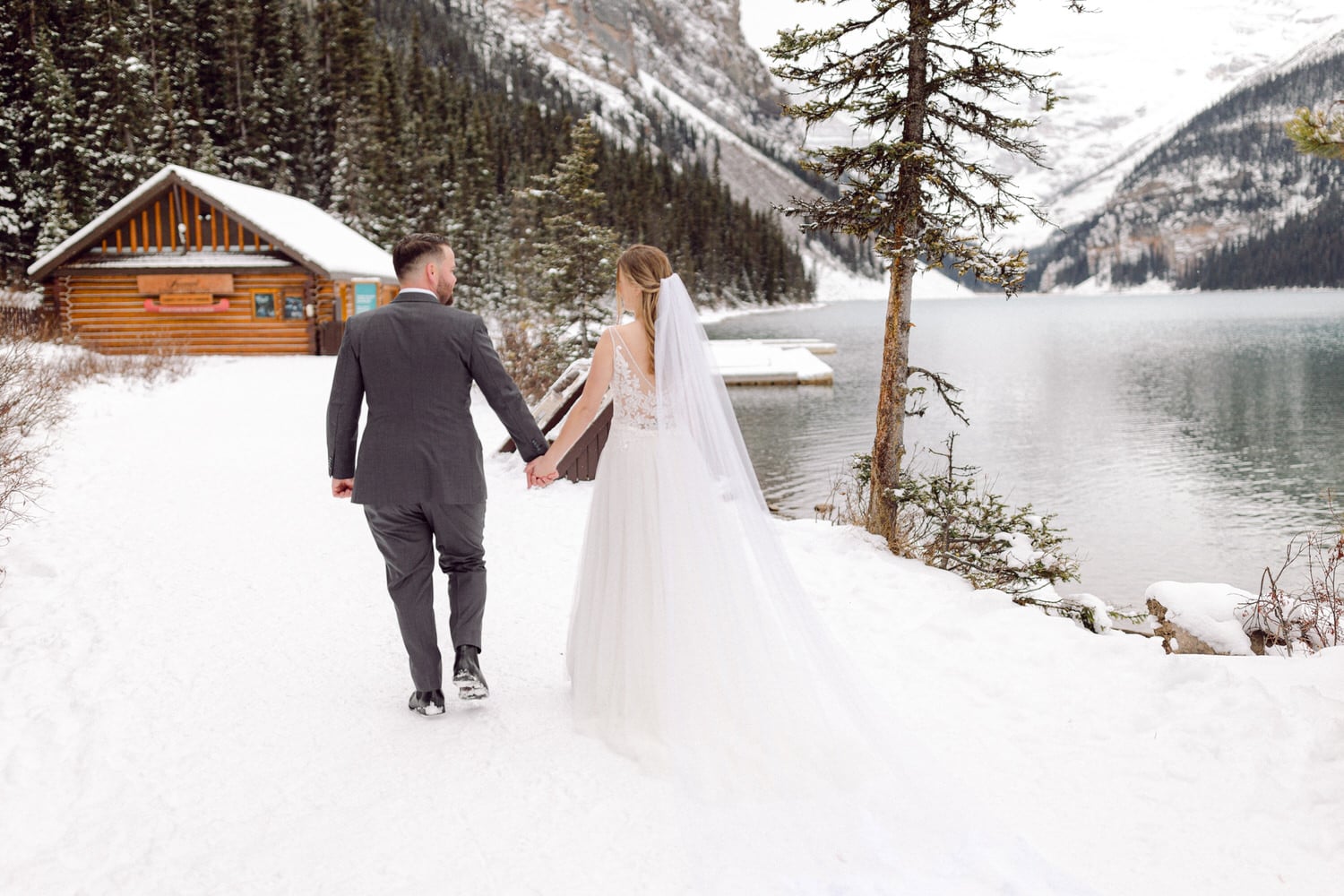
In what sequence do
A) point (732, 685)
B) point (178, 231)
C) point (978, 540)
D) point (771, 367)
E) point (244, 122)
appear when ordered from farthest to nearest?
point (244, 122)
point (771, 367)
point (178, 231)
point (978, 540)
point (732, 685)

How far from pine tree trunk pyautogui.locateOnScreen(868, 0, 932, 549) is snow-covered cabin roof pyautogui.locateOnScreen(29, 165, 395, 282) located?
2083 cm

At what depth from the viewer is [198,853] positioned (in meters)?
3.12

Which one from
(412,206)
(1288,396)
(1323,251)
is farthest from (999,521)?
(1323,251)

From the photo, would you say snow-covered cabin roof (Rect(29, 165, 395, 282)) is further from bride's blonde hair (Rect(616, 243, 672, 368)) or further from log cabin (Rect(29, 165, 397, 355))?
bride's blonde hair (Rect(616, 243, 672, 368))

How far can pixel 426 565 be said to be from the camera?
418 cm

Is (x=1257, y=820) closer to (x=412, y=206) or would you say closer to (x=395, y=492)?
(x=395, y=492)

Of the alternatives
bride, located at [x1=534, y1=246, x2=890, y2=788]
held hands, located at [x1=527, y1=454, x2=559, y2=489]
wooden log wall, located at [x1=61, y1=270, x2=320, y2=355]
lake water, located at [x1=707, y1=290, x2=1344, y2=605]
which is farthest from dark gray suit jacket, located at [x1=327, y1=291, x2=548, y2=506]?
wooden log wall, located at [x1=61, y1=270, x2=320, y2=355]

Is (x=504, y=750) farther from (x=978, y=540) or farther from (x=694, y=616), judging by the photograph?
(x=978, y=540)

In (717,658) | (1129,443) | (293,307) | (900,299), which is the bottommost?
(1129,443)

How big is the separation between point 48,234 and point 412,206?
63.5ft

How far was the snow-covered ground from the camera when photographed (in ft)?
10.2

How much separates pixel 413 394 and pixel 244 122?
4934 cm

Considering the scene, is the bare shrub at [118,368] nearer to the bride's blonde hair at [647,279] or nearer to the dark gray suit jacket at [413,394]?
the dark gray suit jacket at [413,394]

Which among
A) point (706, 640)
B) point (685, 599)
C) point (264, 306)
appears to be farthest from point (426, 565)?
point (264, 306)
